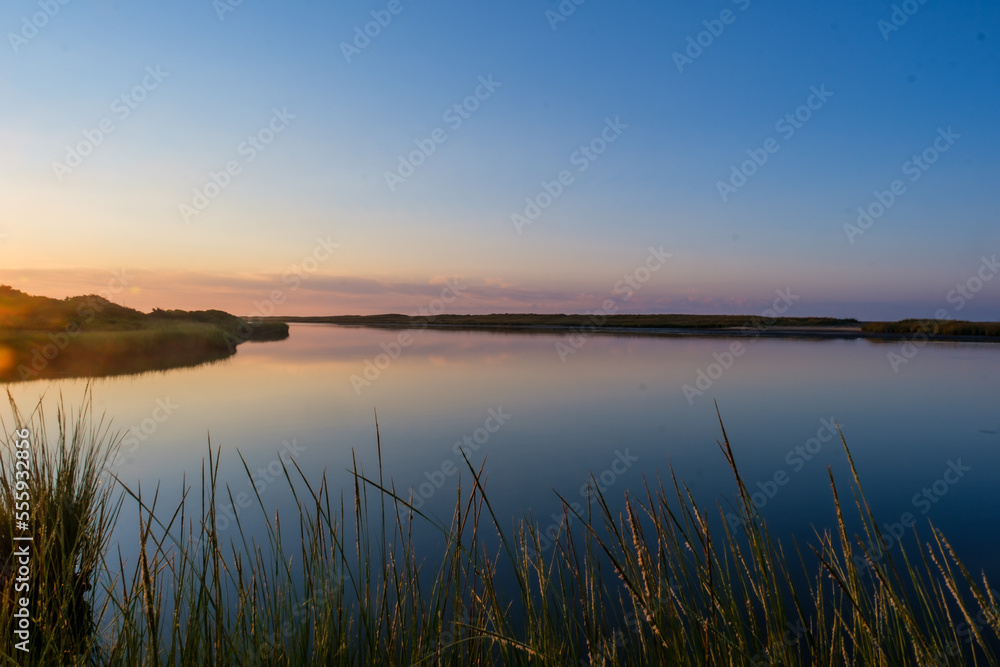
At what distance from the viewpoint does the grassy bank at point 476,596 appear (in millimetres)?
1749

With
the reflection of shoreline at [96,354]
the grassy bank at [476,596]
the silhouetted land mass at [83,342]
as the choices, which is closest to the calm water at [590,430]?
the grassy bank at [476,596]

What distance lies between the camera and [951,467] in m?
7.25

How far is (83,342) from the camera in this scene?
1833 cm

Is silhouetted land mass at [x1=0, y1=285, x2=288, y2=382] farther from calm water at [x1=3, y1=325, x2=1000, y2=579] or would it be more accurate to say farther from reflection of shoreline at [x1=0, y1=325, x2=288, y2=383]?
calm water at [x1=3, y1=325, x2=1000, y2=579]

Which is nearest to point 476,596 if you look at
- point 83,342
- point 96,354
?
point 96,354

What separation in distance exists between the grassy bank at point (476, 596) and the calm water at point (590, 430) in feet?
2.00

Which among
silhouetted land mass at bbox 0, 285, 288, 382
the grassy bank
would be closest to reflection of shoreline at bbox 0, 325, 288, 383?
Result: silhouetted land mass at bbox 0, 285, 288, 382

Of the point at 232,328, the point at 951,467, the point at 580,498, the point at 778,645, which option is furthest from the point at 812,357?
the point at 232,328

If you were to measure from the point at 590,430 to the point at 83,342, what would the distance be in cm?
1772

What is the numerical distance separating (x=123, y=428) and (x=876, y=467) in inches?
434

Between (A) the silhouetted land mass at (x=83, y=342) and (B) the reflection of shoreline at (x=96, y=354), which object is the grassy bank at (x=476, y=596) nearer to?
(B) the reflection of shoreline at (x=96, y=354)

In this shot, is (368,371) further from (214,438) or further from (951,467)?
(951,467)

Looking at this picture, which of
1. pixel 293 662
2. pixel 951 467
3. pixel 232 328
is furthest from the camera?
pixel 232 328

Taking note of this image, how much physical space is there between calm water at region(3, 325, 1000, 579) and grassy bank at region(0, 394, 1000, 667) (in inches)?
24.0
